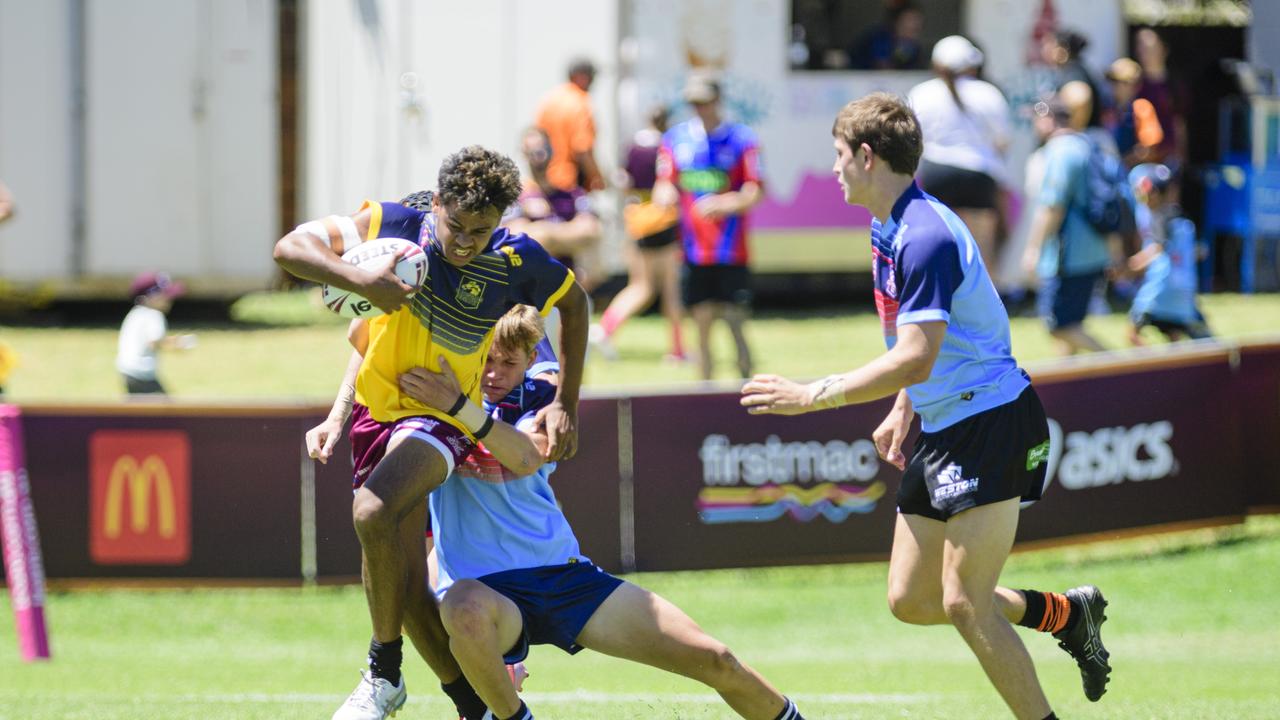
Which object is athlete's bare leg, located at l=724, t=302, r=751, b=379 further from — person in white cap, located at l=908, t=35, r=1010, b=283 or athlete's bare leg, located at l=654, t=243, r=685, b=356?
person in white cap, located at l=908, t=35, r=1010, b=283

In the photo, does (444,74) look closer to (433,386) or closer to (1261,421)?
(1261,421)

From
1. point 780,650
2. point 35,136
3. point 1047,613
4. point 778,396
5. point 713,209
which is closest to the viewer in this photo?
point 778,396

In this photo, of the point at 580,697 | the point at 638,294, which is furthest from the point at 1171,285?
the point at 580,697

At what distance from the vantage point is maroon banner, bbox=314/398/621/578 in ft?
30.8

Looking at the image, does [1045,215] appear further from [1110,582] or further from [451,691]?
[451,691]

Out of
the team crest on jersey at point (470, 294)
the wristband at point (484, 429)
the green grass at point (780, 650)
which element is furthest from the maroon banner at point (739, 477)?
the wristband at point (484, 429)

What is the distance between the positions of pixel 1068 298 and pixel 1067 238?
0.41 m

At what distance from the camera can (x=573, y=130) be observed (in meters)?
14.3

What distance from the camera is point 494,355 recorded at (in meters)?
5.51

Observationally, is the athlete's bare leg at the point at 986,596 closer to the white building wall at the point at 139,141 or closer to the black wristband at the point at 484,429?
the black wristband at the point at 484,429

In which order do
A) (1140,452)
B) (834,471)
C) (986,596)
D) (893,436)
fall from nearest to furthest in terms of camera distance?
(986,596), (893,436), (834,471), (1140,452)

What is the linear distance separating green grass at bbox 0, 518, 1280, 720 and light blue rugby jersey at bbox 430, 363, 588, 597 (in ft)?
4.46

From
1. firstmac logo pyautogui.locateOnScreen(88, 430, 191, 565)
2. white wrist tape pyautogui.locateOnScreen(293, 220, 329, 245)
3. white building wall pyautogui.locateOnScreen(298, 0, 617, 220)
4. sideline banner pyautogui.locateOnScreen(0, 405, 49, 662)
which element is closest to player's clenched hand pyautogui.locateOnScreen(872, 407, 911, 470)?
white wrist tape pyautogui.locateOnScreen(293, 220, 329, 245)

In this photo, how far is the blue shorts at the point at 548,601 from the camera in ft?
17.1
